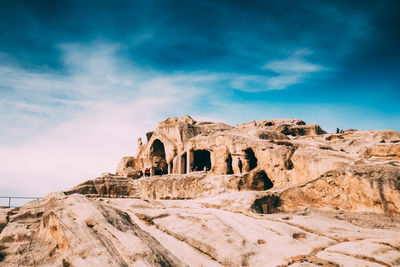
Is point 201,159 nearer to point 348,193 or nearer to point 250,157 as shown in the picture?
point 250,157

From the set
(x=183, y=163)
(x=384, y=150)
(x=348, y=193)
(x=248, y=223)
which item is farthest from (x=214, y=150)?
(x=248, y=223)

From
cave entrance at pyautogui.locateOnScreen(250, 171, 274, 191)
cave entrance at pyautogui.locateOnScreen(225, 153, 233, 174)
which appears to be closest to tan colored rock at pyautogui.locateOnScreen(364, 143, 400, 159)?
cave entrance at pyautogui.locateOnScreen(250, 171, 274, 191)

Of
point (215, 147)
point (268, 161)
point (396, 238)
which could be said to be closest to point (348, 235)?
point (396, 238)

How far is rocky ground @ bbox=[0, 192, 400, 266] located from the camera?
24.8 feet

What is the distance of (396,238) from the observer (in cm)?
872

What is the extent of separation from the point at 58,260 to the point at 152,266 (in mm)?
2431

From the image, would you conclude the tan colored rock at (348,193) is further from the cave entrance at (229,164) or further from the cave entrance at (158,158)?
the cave entrance at (158,158)

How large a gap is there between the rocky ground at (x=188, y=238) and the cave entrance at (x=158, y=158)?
23.7 meters

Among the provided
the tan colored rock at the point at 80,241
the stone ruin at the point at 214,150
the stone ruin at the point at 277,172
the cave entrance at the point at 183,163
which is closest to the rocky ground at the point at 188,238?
the tan colored rock at the point at 80,241

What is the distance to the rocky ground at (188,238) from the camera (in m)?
7.55

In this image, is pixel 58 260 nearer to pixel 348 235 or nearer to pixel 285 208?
pixel 348 235

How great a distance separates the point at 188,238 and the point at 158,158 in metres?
27.2

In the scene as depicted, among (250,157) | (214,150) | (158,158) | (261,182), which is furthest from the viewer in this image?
(158,158)

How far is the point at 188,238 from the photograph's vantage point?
9.05 m
